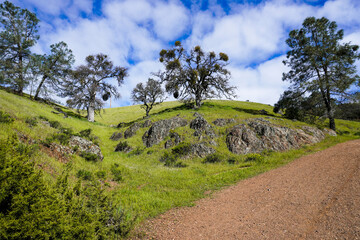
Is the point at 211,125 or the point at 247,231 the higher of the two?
the point at 211,125

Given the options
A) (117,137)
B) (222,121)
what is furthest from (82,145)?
(222,121)

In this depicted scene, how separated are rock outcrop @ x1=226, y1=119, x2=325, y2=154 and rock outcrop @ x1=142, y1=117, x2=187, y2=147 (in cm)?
739

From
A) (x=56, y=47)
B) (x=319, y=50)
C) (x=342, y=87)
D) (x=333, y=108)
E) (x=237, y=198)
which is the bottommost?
(x=237, y=198)

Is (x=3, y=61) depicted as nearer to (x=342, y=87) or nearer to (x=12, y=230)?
(x=12, y=230)

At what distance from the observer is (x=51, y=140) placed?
10.5 m

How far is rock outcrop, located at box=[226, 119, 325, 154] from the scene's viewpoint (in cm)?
1608

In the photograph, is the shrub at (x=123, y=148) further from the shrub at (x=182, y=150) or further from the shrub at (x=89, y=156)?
the shrub at (x=89, y=156)

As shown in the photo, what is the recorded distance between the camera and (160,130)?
68.5 feet

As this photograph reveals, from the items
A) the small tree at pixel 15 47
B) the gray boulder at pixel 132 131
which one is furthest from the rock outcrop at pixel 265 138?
the small tree at pixel 15 47

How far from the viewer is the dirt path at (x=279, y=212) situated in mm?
4973

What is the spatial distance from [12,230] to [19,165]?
1.25 metres

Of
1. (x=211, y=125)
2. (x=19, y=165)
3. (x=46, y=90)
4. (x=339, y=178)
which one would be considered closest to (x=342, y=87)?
(x=211, y=125)

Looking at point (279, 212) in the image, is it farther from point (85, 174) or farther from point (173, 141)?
point (173, 141)

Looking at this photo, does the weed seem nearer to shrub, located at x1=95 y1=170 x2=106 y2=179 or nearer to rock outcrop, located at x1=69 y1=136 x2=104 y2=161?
shrub, located at x1=95 y1=170 x2=106 y2=179
